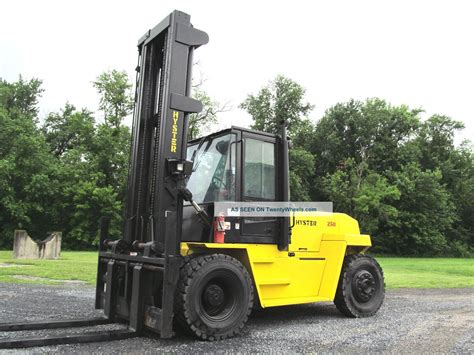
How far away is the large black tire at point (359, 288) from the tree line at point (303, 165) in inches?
952

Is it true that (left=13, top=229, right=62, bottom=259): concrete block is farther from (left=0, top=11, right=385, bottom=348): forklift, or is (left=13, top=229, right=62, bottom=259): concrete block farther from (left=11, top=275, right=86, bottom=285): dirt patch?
(left=0, top=11, right=385, bottom=348): forklift

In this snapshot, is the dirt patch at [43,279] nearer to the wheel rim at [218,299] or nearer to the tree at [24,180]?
the wheel rim at [218,299]

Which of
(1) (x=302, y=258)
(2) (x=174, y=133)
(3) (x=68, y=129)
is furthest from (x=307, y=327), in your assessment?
(3) (x=68, y=129)

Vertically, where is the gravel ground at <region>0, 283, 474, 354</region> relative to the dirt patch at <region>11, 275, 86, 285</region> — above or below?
below

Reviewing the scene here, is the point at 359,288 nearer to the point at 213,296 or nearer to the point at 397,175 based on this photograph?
the point at 213,296

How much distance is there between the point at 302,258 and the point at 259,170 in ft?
5.05

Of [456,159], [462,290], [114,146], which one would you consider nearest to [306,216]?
[462,290]

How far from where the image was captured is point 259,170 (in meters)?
6.31

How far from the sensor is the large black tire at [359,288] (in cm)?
714

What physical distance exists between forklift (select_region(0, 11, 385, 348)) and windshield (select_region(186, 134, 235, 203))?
2 cm

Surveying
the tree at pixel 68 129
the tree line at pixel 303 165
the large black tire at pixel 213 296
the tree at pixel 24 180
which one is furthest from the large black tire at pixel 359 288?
the tree at pixel 68 129

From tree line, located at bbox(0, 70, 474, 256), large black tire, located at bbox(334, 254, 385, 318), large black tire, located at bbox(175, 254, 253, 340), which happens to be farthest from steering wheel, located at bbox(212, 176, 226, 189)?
tree line, located at bbox(0, 70, 474, 256)

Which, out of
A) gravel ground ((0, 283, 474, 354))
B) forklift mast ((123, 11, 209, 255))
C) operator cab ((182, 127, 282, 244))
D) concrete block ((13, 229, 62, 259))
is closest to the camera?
gravel ground ((0, 283, 474, 354))

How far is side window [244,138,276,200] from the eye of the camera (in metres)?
6.13
